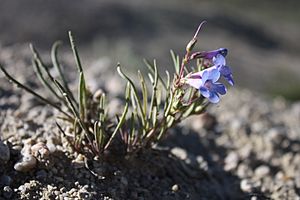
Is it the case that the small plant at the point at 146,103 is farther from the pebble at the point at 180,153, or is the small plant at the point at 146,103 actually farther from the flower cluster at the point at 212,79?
the pebble at the point at 180,153

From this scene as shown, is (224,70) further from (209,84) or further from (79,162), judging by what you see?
(79,162)

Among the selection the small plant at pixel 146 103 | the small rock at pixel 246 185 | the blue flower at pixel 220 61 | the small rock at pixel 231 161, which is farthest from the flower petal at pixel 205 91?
the small rock at pixel 231 161

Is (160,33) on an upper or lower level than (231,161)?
upper

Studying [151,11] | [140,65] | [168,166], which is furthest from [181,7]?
[168,166]

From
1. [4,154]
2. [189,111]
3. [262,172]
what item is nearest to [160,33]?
[262,172]

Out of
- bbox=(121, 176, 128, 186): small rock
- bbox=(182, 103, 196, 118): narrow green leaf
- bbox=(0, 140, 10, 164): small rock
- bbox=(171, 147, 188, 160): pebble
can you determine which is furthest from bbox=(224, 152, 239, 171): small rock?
bbox=(0, 140, 10, 164): small rock

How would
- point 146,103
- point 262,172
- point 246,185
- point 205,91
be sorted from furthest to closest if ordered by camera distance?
point 262,172
point 246,185
point 146,103
point 205,91

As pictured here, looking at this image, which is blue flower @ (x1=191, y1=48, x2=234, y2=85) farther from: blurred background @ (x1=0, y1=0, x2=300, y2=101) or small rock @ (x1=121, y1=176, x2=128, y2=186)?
blurred background @ (x1=0, y1=0, x2=300, y2=101)
